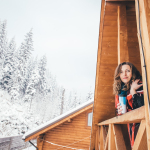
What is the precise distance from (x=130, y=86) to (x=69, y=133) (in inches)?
300

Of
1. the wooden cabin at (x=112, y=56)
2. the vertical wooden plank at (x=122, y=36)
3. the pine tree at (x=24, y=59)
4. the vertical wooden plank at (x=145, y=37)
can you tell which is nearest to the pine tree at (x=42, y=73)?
the pine tree at (x=24, y=59)

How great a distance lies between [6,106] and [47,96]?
16532mm

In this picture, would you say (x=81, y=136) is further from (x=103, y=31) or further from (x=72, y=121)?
(x=103, y=31)

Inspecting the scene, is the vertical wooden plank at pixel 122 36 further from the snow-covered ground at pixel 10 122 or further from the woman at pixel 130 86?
the snow-covered ground at pixel 10 122

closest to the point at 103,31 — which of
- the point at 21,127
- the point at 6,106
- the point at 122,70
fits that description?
the point at 122,70

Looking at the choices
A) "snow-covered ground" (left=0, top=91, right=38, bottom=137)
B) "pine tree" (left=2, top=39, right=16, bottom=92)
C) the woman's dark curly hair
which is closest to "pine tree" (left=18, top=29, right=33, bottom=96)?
"pine tree" (left=2, top=39, right=16, bottom=92)

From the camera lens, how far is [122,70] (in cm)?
173

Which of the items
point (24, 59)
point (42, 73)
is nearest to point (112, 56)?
point (24, 59)

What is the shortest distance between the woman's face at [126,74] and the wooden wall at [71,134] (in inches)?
295

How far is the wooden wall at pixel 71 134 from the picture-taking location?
7.91 metres

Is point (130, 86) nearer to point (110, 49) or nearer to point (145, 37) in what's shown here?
point (145, 37)

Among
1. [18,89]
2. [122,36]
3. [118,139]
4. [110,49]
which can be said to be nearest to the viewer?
[118,139]

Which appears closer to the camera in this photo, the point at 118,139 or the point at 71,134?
the point at 118,139

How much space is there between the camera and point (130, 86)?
5.24 ft
